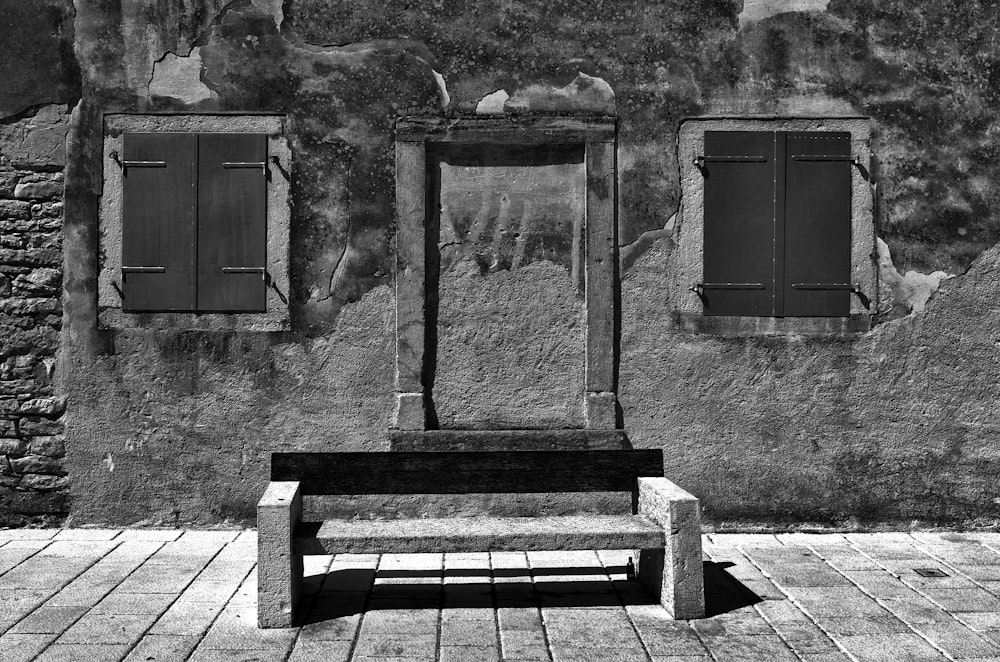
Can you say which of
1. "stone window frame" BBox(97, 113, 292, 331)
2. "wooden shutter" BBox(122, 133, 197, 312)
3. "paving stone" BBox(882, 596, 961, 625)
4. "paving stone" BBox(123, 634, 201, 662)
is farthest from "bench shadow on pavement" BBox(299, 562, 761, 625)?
"wooden shutter" BBox(122, 133, 197, 312)

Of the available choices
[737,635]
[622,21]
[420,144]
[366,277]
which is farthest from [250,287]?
[737,635]

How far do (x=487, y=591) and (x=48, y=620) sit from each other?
1.92 meters

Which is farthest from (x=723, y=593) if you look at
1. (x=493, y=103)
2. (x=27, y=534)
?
(x=27, y=534)

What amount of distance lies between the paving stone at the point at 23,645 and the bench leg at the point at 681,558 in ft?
8.42

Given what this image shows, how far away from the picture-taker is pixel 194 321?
5.50 metres

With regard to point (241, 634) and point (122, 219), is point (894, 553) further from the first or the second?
point (122, 219)

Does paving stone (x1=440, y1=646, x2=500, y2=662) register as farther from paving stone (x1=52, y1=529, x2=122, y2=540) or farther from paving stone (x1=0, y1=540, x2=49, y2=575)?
paving stone (x1=52, y1=529, x2=122, y2=540)

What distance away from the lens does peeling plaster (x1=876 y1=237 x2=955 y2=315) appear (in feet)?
18.1

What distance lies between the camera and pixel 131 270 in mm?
5477

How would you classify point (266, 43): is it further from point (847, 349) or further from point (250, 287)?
point (847, 349)

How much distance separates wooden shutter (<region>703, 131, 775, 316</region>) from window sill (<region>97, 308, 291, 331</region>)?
2.64m

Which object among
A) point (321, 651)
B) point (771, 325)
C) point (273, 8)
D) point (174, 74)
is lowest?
point (321, 651)

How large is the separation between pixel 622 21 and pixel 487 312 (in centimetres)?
196

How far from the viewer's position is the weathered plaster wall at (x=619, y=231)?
18.0ft
